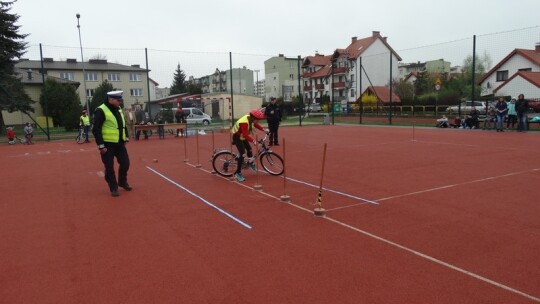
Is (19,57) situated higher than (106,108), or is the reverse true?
(19,57)

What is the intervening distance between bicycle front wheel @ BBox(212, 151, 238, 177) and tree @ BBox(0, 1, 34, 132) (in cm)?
2310

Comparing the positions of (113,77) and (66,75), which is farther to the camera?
(113,77)

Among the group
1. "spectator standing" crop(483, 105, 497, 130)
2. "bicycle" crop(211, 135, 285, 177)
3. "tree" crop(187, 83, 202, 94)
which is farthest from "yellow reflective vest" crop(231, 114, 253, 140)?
"tree" crop(187, 83, 202, 94)

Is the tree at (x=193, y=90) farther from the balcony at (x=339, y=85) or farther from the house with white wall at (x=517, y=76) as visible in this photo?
the house with white wall at (x=517, y=76)

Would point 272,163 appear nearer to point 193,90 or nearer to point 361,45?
point 361,45

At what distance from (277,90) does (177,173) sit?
85.0 meters

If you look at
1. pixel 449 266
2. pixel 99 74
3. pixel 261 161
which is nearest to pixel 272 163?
pixel 261 161

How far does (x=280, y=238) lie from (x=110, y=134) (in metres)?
4.21

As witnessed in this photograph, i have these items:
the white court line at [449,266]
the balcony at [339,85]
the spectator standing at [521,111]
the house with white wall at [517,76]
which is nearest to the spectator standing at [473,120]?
the spectator standing at [521,111]

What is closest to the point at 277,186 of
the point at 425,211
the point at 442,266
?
the point at 425,211

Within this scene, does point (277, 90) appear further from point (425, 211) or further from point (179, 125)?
point (425, 211)

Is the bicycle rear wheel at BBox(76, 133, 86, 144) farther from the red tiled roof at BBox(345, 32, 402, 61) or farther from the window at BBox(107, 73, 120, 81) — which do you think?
the red tiled roof at BBox(345, 32, 402, 61)

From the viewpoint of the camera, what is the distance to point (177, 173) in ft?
32.1

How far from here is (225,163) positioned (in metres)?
9.10
